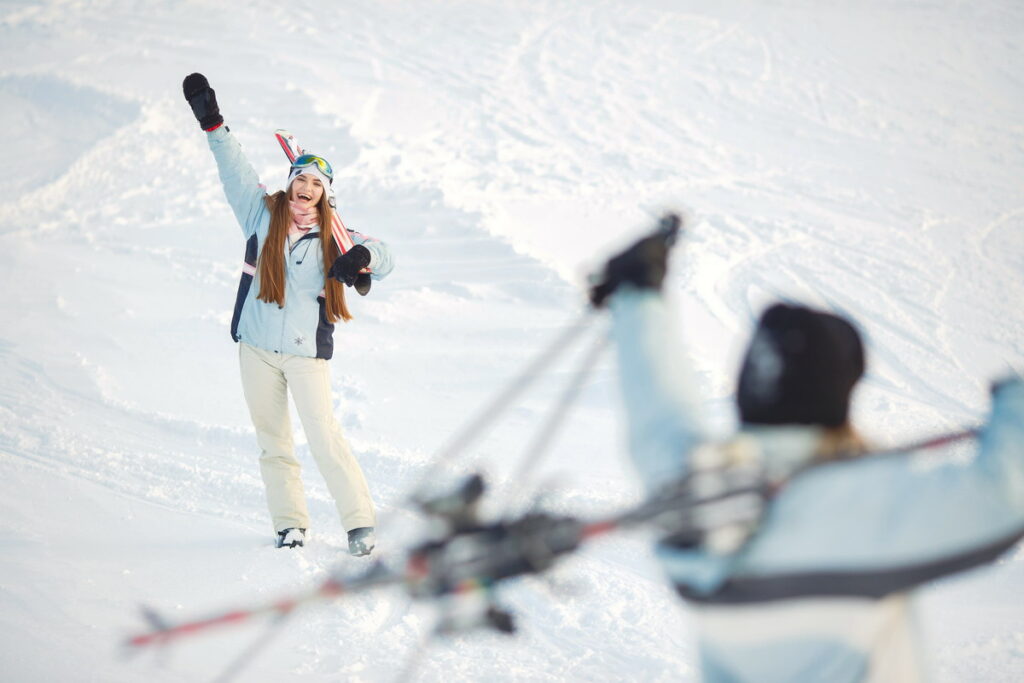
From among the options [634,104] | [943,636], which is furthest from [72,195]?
[943,636]

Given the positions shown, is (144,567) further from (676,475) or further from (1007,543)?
(1007,543)

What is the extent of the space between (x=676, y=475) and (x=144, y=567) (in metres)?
3.05

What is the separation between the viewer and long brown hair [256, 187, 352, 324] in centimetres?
349

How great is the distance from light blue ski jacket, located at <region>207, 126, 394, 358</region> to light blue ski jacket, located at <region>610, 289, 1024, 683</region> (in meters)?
2.50

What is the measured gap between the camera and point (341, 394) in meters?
5.24

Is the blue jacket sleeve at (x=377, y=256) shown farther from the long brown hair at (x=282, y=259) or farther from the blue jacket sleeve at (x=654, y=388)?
the blue jacket sleeve at (x=654, y=388)

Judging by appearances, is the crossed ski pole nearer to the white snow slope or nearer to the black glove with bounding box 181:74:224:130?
the white snow slope

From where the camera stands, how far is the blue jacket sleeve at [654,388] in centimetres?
119

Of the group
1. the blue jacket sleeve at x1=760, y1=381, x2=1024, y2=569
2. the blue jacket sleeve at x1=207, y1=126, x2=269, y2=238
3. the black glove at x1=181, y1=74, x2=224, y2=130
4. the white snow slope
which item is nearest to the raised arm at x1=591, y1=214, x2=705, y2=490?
the blue jacket sleeve at x1=760, y1=381, x2=1024, y2=569

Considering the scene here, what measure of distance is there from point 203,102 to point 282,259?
746mm

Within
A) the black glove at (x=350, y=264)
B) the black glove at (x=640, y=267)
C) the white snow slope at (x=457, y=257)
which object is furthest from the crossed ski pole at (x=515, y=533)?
the black glove at (x=350, y=264)

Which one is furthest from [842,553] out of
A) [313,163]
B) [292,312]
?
[313,163]

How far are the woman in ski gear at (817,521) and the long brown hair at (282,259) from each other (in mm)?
2492

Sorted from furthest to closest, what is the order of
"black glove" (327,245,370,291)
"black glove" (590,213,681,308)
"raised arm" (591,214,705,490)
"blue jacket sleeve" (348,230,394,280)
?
"blue jacket sleeve" (348,230,394,280) < "black glove" (327,245,370,291) < "black glove" (590,213,681,308) < "raised arm" (591,214,705,490)
